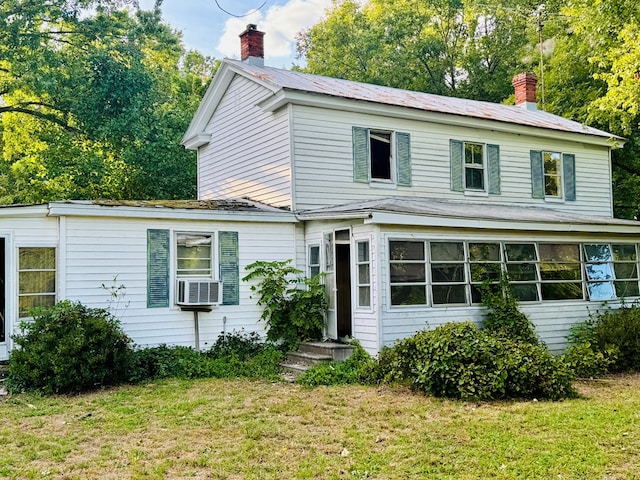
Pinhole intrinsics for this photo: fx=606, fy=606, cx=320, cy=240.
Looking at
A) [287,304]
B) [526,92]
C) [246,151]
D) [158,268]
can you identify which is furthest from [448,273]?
[526,92]

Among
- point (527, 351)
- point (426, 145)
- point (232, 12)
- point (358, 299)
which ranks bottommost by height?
point (527, 351)

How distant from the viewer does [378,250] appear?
10461mm

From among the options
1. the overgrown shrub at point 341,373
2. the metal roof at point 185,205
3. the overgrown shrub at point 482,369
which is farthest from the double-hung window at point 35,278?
the overgrown shrub at point 482,369

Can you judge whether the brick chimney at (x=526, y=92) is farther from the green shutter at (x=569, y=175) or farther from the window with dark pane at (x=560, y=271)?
the window with dark pane at (x=560, y=271)

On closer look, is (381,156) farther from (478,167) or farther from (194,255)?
(194,255)

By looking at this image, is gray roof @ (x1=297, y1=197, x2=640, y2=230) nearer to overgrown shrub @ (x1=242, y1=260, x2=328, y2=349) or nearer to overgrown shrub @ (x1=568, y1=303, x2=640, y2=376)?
overgrown shrub @ (x1=242, y1=260, x2=328, y2=349)

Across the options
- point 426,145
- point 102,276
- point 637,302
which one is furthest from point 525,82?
point 102,276

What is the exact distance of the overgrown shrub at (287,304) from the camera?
11.6 meters

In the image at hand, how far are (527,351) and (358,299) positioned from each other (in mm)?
3222

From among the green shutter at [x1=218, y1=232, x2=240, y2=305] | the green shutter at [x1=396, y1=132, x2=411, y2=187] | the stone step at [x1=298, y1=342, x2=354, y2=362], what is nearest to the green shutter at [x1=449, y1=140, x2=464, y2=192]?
the green shutter at [x1=396, y1=132, x2=411, y2=187]

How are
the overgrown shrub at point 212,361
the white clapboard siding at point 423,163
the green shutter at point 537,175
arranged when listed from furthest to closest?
the green shutter at point 537,175 < the white clapboard siding at point 423,163 < the overgrown shrub at point 212,361

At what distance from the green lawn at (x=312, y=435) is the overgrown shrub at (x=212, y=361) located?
0.95 meters

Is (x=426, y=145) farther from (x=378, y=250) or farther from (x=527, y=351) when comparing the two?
(x=527, y=351)

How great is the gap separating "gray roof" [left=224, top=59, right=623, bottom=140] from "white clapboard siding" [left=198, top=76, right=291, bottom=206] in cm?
51
